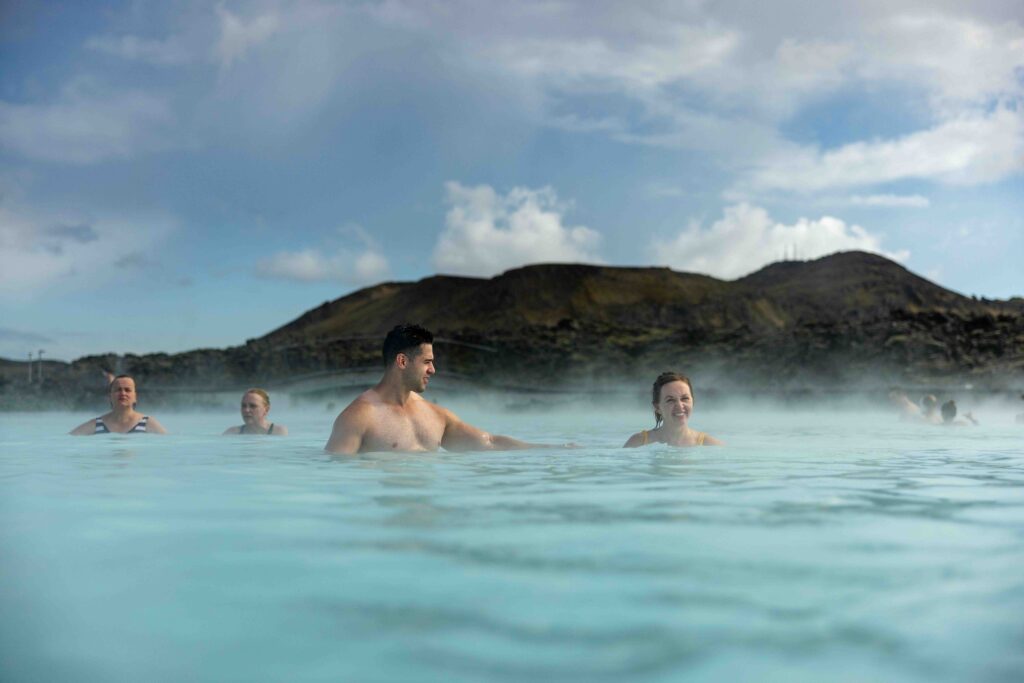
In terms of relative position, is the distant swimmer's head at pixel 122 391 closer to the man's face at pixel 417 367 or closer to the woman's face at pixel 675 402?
the man's face at pixel 417 367

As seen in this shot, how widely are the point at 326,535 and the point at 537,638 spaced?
1452mm

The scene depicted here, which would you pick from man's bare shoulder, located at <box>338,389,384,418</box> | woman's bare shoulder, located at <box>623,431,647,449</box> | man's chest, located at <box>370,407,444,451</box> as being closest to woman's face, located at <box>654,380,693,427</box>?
woman's bare shoulder, located at <box>623,431,647,449</box>

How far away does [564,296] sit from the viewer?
4724 inches

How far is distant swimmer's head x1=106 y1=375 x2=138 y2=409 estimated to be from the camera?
9062 mm

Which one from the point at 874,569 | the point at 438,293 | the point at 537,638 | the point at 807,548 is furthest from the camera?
the point at 438,293

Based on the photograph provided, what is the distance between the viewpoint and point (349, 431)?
21.1 ft

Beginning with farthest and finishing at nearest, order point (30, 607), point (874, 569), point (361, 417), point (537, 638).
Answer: point (361, 417) → point (874, 569) → point (30, 607) → point (537, 638)

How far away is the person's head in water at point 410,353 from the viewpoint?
622 centimetres

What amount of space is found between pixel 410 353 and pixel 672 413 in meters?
2.22

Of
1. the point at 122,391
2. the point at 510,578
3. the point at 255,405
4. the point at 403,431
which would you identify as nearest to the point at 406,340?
the point at 403,431

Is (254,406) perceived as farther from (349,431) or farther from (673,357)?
(673,357)

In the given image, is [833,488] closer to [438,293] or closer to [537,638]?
[537,638]

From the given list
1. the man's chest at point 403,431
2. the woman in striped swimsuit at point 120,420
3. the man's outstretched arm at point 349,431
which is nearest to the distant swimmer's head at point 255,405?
the woman in striped swimsuit at point 120,420

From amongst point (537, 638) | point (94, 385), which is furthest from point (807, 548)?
point (94, 385)
